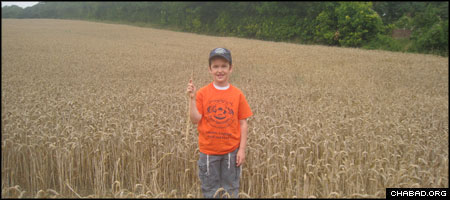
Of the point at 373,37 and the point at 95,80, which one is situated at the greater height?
the point at 373,37

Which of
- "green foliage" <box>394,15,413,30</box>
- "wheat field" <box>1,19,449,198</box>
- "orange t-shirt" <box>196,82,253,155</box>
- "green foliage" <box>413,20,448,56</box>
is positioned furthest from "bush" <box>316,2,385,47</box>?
"orange t-shirt" <box>196,82,253,155</box>

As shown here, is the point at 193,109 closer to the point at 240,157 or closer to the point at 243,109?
the point at 243,109

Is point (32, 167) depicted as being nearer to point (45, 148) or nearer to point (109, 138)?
point (45, 148)

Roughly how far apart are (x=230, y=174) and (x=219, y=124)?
51 cm

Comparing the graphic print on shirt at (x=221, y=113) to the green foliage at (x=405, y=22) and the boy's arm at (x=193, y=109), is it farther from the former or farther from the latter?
the green foliage at (x=405, y=22)

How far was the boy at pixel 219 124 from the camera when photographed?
101 inches

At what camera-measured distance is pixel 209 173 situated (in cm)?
265

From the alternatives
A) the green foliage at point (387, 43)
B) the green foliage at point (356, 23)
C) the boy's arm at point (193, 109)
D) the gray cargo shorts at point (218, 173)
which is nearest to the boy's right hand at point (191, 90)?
the boy's arm at point (193, 109)

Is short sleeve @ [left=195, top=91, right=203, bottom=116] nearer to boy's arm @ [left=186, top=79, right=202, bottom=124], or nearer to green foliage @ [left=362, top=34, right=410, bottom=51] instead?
boy's arm @ [left=186, top=79, right=202, bottom=124]

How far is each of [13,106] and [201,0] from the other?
4401 mm

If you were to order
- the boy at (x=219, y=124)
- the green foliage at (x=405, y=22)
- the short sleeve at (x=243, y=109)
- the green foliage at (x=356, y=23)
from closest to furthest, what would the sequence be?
the boy at (x=219, y=124)
the short sleeve at (x=243, y=109)
the green foliage at (x=405, y=22)
the green foliage at (x=356, y=23)

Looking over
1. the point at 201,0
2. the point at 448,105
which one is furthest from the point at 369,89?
the point at 201,0

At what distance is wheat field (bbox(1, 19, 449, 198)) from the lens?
312 centimetres

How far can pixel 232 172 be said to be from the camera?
268 centimetres
